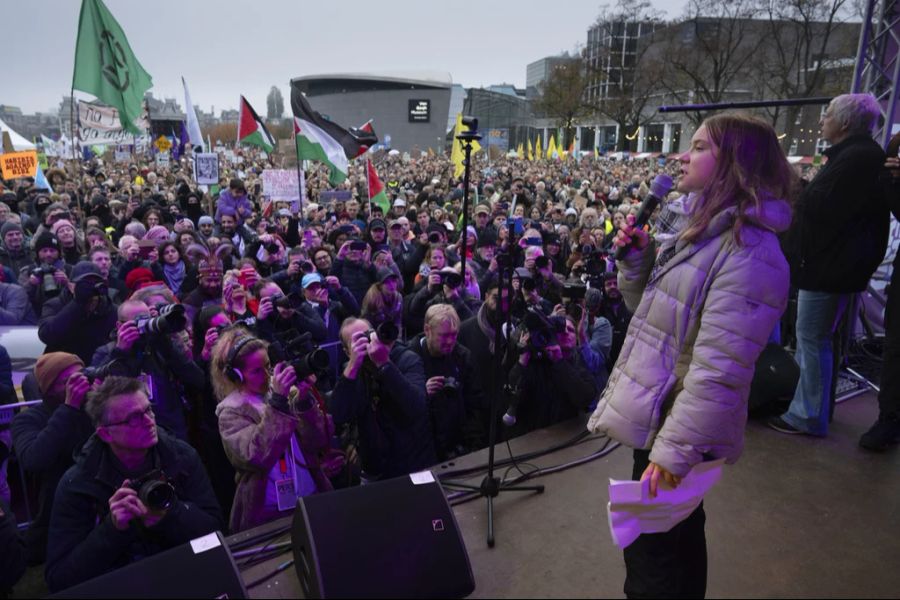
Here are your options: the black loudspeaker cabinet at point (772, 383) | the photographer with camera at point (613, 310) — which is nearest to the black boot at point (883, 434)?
the black loudspeaker cabinet at point (772, 383)

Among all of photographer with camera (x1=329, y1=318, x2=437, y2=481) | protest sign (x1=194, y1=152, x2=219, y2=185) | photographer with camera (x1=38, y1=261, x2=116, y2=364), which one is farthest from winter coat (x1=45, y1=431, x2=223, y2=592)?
protest sign (x1=194, y1=152, x2=219, y2=185)


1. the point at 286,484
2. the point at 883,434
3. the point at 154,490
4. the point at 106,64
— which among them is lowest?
the point at 286,484

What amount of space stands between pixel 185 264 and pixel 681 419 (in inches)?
226

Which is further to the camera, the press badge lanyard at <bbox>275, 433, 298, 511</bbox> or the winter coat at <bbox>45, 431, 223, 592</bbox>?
the press badge lanyard at <bbox>275, 433, 298, 511</bbox>

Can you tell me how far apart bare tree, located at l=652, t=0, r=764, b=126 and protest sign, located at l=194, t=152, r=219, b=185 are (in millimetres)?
24530

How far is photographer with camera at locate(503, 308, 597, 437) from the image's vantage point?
3342mm

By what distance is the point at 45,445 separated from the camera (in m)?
2.69

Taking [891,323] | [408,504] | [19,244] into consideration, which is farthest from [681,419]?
[19,244]

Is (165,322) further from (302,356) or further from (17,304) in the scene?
(17,304)

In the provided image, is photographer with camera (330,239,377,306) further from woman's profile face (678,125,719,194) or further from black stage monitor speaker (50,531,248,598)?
woman's profile face (678,125,719,194)

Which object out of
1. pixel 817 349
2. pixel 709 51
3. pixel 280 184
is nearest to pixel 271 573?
pixel 817 349

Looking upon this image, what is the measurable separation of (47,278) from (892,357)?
19.1 feet

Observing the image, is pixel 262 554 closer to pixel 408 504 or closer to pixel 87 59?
pixel 408 504

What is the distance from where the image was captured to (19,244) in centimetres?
679
